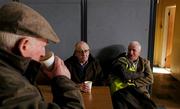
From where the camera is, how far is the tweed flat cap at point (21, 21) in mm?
840

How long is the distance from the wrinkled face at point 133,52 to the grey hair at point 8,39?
2367 millimetres

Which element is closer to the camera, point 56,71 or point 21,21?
point 21,21

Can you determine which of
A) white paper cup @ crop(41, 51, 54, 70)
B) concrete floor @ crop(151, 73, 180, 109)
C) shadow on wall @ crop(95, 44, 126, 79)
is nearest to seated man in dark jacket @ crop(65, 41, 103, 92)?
shadow on wall @ crop(95, 44, 126, 79)

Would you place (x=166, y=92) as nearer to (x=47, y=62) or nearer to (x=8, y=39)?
(x=47, y=62)

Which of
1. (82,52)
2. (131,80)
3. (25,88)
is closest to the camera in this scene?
(25,88)

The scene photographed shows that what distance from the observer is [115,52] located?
3.39 m

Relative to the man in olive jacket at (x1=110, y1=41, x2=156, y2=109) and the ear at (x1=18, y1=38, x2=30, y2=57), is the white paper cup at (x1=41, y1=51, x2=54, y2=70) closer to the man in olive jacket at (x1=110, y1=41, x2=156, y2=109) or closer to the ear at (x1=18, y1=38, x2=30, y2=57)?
the ear at (x1=18, y1=38, x2=30, y2=57)

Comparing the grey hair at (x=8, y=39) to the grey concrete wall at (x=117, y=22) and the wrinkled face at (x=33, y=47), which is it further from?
the grey concrete wall at (x=117, y=22)

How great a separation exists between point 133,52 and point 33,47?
2.35 metres

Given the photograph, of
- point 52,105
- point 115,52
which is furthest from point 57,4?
point 52,105

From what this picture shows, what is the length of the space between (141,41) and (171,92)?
209 cm

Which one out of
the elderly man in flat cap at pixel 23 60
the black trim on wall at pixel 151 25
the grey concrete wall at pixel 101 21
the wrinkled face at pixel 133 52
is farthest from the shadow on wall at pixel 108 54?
the elderly man in flat cap at pixel 23 60

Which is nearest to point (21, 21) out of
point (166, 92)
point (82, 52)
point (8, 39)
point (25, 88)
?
point (8, 39)

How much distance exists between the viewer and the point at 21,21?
0.84m
